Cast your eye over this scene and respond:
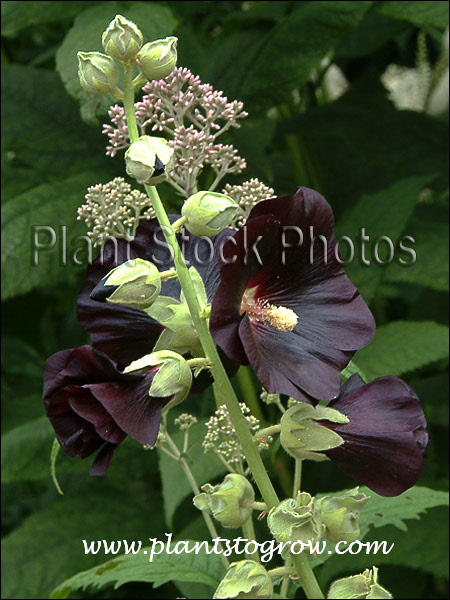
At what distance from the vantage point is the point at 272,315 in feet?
2.09

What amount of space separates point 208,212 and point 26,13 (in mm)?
1190

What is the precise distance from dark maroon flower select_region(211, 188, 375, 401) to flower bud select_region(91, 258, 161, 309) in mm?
46

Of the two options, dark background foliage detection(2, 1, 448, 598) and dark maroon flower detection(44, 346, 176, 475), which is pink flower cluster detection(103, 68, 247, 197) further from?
dark background foliage detection(2, 1, 448, 598)

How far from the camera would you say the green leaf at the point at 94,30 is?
131cm

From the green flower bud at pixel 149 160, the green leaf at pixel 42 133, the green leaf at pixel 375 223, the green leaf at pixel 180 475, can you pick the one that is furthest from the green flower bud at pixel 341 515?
the green leaf at pixel 42 133

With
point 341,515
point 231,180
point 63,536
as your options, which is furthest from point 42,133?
point 341,515

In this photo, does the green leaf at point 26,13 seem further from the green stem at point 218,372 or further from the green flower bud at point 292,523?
the green flower bud at point 292,523

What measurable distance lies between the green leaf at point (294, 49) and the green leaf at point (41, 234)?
341mm

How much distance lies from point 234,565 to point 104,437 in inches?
5.0

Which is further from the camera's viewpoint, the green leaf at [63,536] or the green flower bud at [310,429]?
the green leaf at [63,536]

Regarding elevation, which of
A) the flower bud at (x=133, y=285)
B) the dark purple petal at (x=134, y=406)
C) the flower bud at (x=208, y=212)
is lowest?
the dark purple petal at (x=134, y=406)

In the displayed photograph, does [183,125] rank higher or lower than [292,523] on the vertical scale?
higher

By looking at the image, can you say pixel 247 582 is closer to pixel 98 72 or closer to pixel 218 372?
pixel 218 372

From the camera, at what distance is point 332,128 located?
6.18 feet
